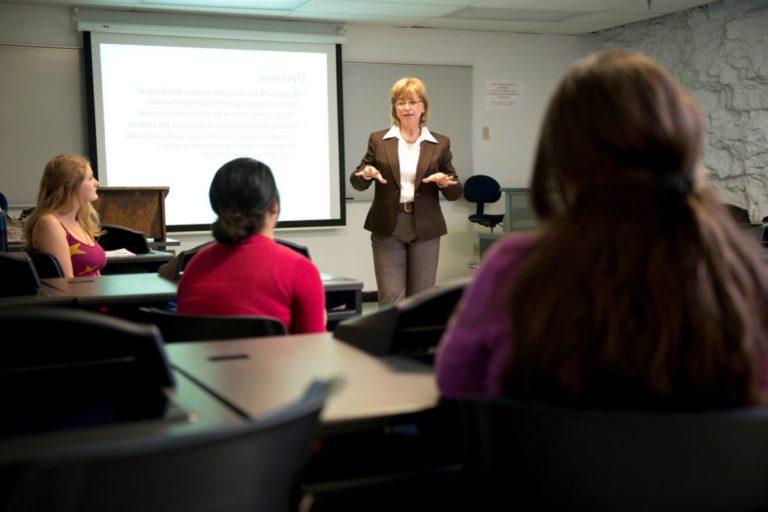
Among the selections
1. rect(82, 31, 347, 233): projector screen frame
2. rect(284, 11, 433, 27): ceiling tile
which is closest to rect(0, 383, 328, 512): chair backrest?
rect(82, 31, 347, 233): projector screen frame

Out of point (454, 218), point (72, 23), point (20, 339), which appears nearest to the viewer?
point (20, 339)

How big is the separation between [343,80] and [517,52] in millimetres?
1753

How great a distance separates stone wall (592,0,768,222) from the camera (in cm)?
656

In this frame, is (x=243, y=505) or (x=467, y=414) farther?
(x=467, y=414)

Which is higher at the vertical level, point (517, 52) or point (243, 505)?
point (517, 52)

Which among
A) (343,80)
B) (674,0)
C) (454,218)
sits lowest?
(454,218)

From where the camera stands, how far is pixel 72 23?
6445 mm

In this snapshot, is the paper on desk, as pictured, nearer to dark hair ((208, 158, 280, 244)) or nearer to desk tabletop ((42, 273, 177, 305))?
desk tabletop ((42, 273, 177, 305))

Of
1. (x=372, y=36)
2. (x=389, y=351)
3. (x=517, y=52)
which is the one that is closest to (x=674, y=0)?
(x=517, y=52)

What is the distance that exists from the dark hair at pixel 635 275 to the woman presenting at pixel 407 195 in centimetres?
361

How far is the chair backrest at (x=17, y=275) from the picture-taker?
105 inches

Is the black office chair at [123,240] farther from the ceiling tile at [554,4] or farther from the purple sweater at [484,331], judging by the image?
the purple sweater at [484,331]

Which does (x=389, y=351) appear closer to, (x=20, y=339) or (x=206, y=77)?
(x=20, y=339)

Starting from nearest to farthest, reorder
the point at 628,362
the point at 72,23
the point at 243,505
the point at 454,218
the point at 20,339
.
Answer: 1. the point at 243,505
2. the point at 628,362
3. the point at 20,339
4. the point at 72,23
5. the point at 454,218
